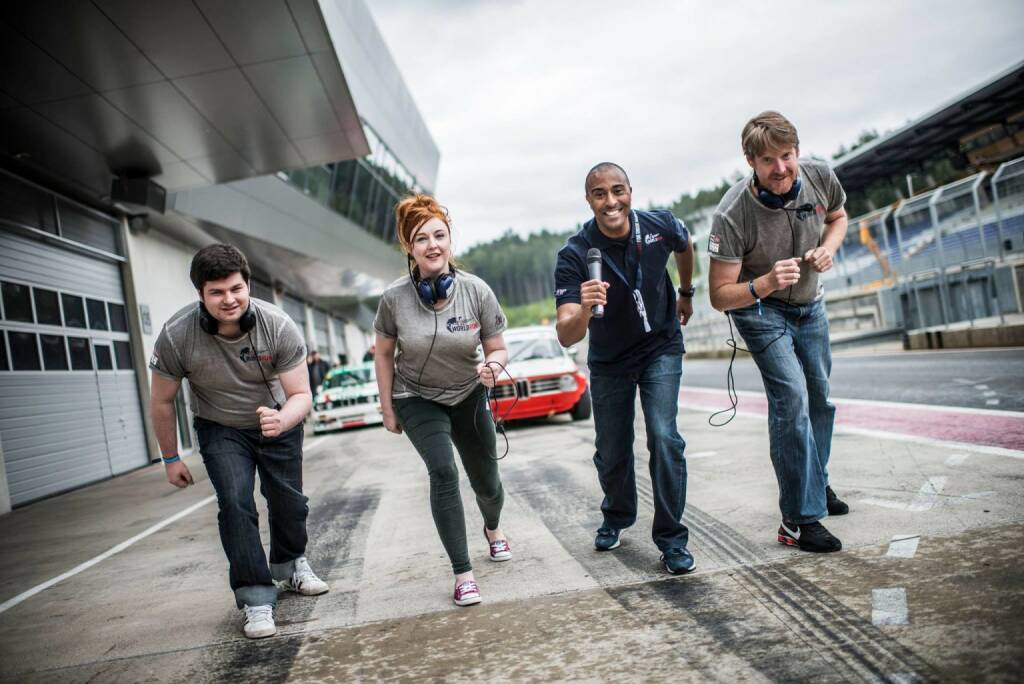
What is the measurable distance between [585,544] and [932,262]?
1681cm

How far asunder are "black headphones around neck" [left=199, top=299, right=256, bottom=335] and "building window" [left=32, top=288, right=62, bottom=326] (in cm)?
1035

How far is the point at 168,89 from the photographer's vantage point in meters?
10.8

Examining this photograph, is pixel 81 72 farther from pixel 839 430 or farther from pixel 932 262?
pixel 932 262

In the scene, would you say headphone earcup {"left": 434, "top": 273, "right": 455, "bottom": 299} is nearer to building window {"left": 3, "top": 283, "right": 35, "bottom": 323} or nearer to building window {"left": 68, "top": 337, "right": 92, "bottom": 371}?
building window {"left": 3, "top": 283, "right": 35, "bottom": 323}

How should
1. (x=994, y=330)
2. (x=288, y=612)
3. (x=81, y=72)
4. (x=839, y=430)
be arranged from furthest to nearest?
(x=994, y=330) → (x=81, y=72) → (x=839, y=430) → (x=288, y=612)

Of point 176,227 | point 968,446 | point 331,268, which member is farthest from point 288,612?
point 331,268

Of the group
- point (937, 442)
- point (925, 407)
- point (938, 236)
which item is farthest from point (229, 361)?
point (938, 236)

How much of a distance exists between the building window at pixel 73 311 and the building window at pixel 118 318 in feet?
4.23

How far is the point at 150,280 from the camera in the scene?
17.4m

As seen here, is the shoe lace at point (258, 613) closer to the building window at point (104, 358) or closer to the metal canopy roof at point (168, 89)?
the metal canopy roof at point (168, 89)

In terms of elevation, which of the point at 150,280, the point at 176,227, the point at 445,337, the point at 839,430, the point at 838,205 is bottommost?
the point at 839,430

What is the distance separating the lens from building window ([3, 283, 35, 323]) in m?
11.7

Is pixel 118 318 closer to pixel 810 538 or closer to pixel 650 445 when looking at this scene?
pixel 650 445

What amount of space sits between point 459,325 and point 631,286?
86cm
